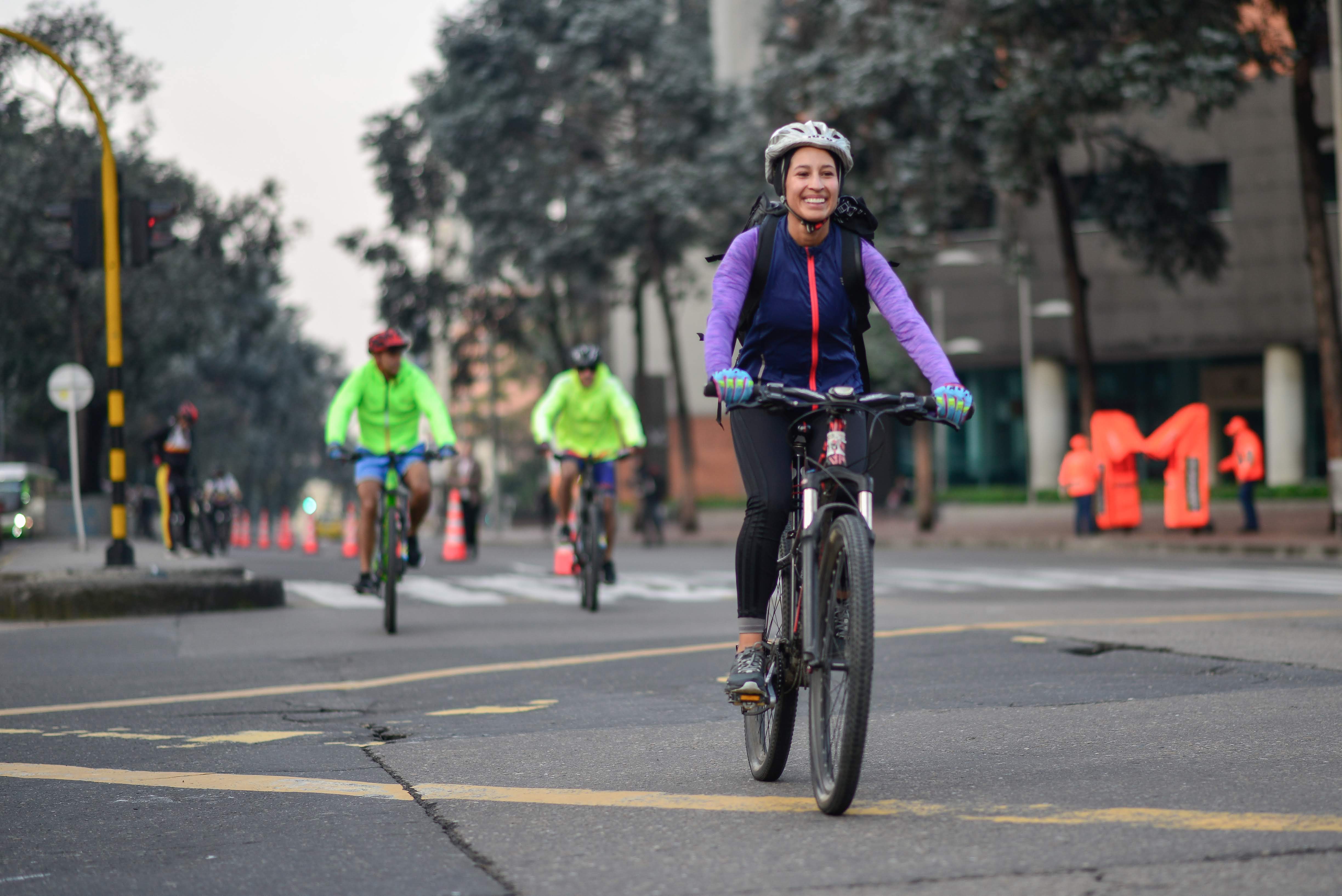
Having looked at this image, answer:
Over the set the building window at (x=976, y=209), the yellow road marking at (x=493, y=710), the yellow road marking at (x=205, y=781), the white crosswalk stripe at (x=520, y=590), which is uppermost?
the building window at (x=976, y=209)

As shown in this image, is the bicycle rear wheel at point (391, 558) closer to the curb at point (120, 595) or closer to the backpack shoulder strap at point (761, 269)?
the curb at point (120, 595)

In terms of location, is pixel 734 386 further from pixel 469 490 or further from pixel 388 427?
pixel 469 490

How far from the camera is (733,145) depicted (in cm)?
3312

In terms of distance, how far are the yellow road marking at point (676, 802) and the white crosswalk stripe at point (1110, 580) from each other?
945 cm

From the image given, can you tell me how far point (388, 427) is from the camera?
11117 mm

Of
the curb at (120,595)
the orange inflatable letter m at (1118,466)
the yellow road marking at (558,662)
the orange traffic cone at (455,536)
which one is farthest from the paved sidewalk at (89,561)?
the orange inflatable letter m at (1118,466)

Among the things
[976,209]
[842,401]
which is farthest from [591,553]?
[976,209]

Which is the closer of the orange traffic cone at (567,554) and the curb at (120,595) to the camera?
the curb at (120,595)

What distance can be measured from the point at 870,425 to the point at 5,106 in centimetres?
3023

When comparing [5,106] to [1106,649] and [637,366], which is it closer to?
[637,366]

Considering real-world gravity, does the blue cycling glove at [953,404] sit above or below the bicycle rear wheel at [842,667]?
above

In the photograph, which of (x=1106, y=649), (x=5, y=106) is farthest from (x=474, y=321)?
(x=1106, y=649)

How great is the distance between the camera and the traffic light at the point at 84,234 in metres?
14.1

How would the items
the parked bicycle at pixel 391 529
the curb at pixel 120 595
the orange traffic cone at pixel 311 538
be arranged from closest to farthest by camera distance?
the parked bicycle at pixel 391 529 → the curb at pixel 120 595 → the orange traffic cone at pixel 311 538
